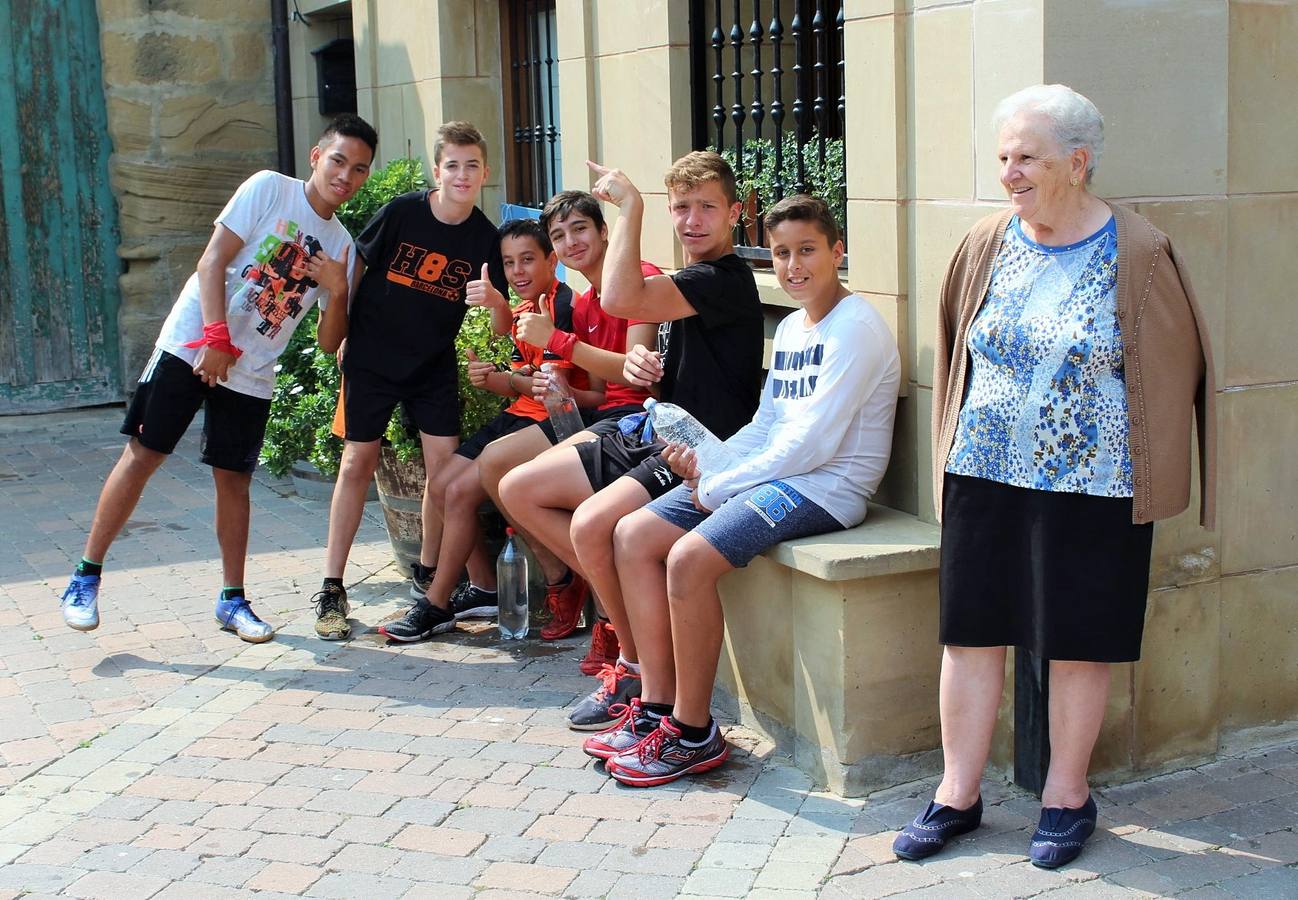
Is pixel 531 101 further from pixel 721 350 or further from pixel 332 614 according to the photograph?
pixel 721 350

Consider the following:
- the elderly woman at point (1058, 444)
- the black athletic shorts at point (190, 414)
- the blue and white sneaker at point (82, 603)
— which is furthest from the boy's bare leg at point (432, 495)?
the elderly woman at point (1058, 444)

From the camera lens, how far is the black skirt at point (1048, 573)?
11.8 ft

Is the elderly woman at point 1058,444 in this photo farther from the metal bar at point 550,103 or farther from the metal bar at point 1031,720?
the metal bar at point 550,103

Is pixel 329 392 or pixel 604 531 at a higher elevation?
pixel 329 392

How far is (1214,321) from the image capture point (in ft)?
13.4

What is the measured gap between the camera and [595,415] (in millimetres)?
5410

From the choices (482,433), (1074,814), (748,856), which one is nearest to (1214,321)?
(1074,814)

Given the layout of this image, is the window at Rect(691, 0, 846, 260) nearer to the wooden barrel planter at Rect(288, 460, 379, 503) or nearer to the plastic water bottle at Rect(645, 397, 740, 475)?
the plastic water bottle at Rect(645, 397, 740, 475)

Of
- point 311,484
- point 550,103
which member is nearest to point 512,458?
point 311,484

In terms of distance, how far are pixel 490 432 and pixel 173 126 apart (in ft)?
17.6

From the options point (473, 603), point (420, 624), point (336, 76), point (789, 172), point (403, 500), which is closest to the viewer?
point (789, 172)

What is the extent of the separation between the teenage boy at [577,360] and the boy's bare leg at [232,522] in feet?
3.20

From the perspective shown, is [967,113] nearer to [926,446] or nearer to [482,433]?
[926,446]

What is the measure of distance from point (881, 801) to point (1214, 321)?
1556mm
